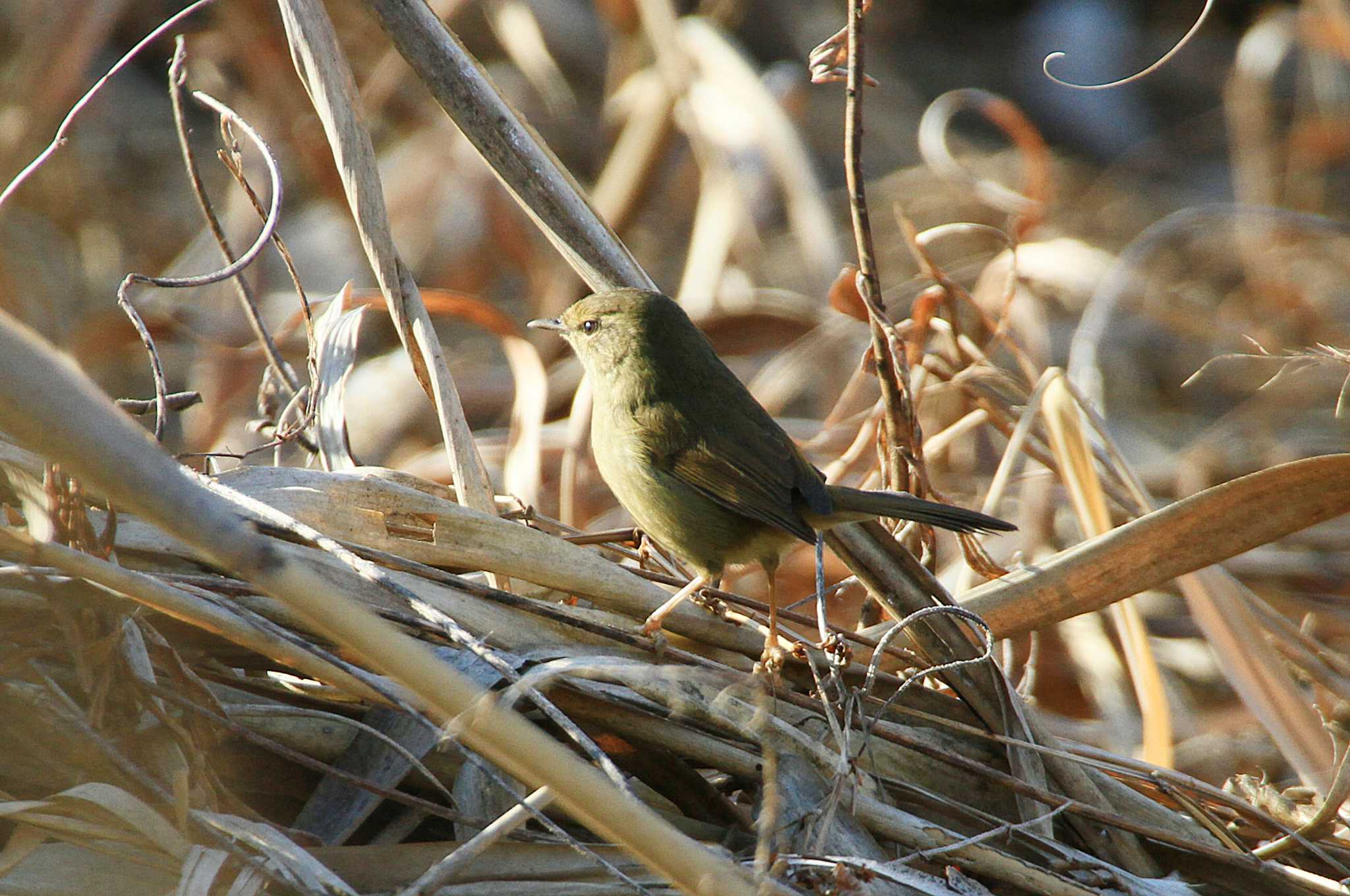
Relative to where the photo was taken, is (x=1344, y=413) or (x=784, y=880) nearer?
(x=784, y=880)

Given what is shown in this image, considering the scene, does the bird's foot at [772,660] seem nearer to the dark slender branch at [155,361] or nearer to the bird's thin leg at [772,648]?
the bird's thin leg at [772,648]

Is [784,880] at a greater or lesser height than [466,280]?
lesser

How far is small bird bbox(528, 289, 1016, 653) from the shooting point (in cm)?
276

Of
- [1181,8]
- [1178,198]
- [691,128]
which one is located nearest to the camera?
[691,128]

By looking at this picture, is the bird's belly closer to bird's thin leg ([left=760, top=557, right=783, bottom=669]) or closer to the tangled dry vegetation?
the tangled dry vegetation

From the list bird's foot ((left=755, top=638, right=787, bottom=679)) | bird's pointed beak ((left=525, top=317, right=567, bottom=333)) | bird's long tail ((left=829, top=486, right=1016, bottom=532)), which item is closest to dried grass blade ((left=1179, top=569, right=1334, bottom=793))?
bird's long tail ((left=829, top=486, right=1016, bottom=532))

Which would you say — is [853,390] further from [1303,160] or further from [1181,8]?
[1181,8]

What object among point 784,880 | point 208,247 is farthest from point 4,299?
point 784,880

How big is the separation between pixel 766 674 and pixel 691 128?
381 cm

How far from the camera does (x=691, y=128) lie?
5277 mm

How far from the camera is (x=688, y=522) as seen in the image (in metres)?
2.86

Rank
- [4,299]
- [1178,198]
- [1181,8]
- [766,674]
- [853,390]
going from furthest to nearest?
[1181,8]
[1178,198]
[4,299]
[853,390]
[766,674]

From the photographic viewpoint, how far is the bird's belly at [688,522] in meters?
2.83

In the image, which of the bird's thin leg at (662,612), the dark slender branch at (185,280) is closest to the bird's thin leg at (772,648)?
the bird's thin leg at (662,612)
